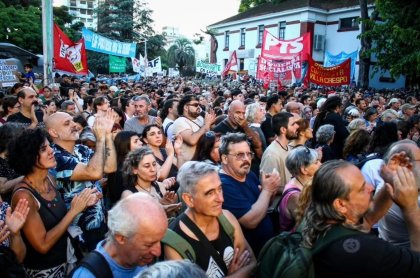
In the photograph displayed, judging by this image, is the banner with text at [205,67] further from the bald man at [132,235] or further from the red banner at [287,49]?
the bald man at [132,235]

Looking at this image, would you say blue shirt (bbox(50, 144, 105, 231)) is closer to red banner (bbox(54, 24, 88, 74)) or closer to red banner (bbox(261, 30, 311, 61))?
red banner (bbox(54, 24, 88, 74))

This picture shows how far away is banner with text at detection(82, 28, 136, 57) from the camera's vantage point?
13344 mm

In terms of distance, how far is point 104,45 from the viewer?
1452cm

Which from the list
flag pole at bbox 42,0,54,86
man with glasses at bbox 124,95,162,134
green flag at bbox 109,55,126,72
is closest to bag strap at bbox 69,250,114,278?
man with glasses at bbox 124,95,162,134

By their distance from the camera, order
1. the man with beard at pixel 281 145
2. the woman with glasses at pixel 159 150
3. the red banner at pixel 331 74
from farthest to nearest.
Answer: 1. the red banner at pixel 331 74
2. the woman with glasses at pixel 159 150
3. the man with beard at pixel 281 145

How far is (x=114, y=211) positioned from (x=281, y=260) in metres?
0.90

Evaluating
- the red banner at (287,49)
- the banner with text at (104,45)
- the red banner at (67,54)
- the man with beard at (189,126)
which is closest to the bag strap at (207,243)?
the man with beard at (189,126)

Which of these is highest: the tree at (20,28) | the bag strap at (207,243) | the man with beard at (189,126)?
the tree at (20,28)

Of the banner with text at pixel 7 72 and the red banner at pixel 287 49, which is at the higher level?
the red banner at pixel 287 49

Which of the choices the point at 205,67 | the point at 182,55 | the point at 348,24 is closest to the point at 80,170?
the point at 205,67

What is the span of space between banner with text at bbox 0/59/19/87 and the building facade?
20872 millimetres

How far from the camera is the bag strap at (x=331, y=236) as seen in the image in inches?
73.9

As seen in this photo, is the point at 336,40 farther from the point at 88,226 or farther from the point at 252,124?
the point at 88,226

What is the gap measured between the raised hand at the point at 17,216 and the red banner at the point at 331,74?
1259 cm
